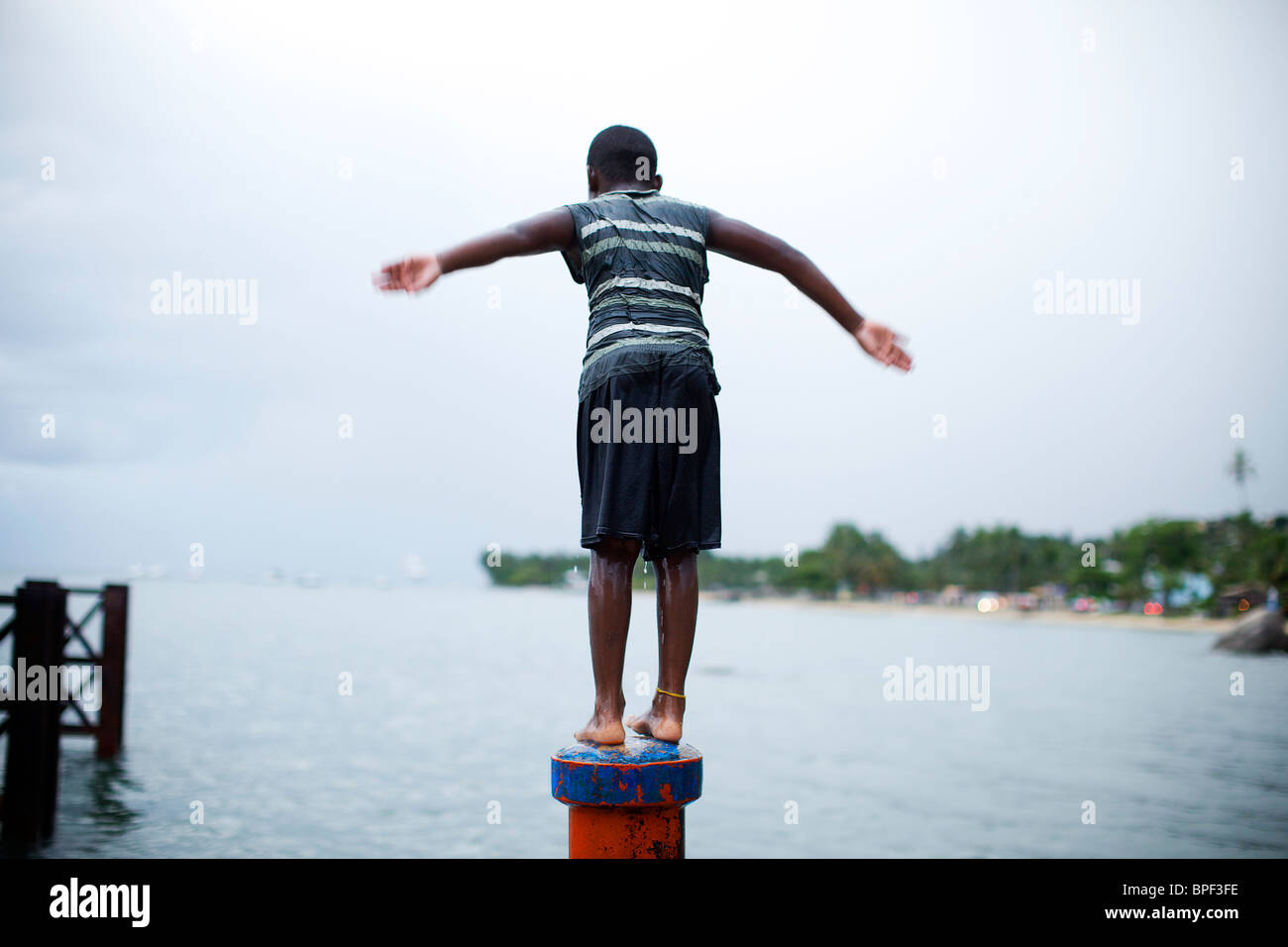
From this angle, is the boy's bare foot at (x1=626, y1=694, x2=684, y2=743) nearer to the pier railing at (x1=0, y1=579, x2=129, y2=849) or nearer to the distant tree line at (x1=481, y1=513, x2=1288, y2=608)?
the pier railing at (x1=0, y1=579, x2=129, y2=849)

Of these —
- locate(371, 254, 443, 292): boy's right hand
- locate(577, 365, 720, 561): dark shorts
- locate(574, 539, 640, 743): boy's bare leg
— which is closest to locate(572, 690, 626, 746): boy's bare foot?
locate(574, 539, 640, 743): boy's bare leg

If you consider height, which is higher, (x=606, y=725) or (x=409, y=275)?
(x=409, y=275)

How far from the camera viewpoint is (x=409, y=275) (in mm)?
3408

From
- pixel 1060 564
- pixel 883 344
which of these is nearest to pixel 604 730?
pixel 883 344

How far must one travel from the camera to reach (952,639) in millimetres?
82750

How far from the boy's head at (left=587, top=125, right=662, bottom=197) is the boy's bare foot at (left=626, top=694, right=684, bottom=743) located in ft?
6.88

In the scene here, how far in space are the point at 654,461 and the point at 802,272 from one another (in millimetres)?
1031

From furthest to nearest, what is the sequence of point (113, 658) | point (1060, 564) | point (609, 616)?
point (1060, 564) < point (113, 658) < point (609, 616)

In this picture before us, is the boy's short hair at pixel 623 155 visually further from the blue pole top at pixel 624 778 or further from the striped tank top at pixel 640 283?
the blue pole top at pixel 624 778

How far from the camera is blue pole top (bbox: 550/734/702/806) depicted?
3.26 meters

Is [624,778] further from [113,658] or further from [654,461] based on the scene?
[113,658]

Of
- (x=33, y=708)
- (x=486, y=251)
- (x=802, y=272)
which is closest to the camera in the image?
(x=486, y=251)

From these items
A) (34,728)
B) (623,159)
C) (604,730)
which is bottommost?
(34,728)
